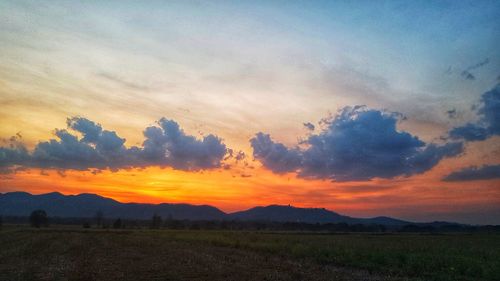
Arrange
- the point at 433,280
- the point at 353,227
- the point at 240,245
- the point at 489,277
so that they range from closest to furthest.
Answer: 1. the point at 433,280
2. the point at 489,277
3. the point at 240,245
4. the point at 353,227

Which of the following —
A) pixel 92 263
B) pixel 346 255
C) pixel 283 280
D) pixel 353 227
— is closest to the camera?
pixel 283 280

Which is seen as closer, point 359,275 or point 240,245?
point 359,275

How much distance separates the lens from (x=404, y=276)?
28250mm

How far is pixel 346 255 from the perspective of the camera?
3953 centimetres

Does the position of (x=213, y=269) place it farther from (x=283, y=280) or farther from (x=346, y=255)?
(x=346, y=255)

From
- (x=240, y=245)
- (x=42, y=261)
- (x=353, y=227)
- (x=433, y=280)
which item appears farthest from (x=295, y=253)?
(x=353, y=227)

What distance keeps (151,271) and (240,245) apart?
3014 cm

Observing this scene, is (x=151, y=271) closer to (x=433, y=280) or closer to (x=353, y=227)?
(x=433, y=280)

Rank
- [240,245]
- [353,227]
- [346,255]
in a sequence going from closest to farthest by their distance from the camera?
[346,255] → [240,245] → [353,227]

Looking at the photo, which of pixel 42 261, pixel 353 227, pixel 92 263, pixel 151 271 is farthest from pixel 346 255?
pixel 353 227

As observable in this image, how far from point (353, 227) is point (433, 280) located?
17772cm

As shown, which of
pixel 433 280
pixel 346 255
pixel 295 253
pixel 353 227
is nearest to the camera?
pixel 433 280

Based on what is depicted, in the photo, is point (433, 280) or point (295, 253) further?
point (295, 253)

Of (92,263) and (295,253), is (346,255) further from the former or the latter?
(92,263)
